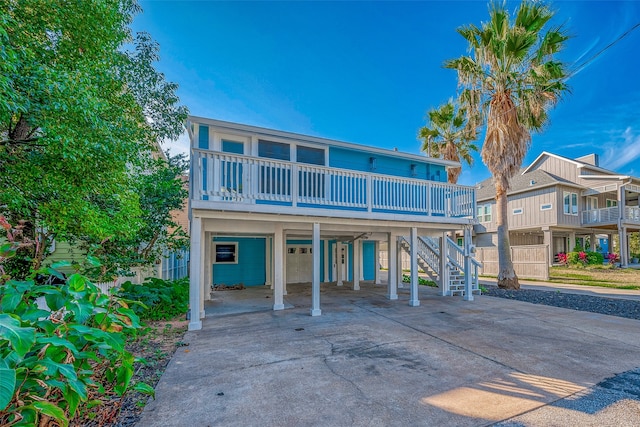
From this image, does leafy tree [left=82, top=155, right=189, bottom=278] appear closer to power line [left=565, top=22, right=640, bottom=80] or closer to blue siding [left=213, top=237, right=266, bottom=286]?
blue siding [left=213, top=237, right=266, bottom=286]

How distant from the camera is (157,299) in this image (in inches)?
299

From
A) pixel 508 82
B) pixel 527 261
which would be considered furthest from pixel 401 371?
pixel 527 261

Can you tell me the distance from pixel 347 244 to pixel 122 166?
34.8 ft

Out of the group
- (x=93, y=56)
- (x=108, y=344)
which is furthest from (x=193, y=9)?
(x=108, y=344)

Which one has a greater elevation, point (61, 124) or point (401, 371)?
point (61, 124)

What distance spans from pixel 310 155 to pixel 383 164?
312 cm

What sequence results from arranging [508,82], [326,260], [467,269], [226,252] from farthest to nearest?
1. [326,260]
2. [226,252]
3. [508,82]
4. [467,269]

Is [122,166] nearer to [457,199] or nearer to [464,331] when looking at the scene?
[464,331]

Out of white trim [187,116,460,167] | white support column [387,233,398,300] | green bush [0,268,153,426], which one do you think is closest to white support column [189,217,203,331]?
white trim [187,116,460,167]

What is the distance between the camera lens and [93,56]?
5.42 metres

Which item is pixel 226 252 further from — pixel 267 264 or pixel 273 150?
pixel 273 150

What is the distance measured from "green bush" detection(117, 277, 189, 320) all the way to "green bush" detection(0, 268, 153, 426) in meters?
4.60

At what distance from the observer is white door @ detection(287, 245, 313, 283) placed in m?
13.8

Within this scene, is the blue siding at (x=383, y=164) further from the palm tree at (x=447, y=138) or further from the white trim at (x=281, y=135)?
the palm tree at (x=447, y=138)
